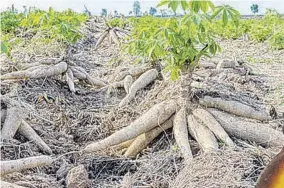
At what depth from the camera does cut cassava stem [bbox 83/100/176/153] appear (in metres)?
2.35

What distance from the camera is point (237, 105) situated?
2.42 metres

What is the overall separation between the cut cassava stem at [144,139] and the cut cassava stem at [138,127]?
4 cm

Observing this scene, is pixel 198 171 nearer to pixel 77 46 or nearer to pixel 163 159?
pixel 163 159

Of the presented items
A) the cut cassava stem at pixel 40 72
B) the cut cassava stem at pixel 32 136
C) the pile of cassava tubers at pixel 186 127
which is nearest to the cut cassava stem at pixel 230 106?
the pile of cassava tubers at pixel 186 127

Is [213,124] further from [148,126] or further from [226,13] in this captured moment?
[226,13]

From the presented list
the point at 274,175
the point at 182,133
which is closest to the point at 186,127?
the point at 182,133

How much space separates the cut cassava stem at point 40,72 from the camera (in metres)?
3.35

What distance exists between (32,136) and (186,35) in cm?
100

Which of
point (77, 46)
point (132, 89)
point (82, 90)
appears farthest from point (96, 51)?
point (132, 89)

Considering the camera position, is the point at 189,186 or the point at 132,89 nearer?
the point at 189,186

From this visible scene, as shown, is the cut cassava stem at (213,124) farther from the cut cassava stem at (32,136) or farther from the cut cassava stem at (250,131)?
the cut cassava stem at (32,136)

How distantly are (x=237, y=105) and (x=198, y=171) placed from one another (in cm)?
64

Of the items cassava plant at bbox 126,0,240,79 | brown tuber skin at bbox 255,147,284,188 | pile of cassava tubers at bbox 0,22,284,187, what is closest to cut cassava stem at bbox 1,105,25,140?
pile of cassava tubers at bbox 0,22,284,187

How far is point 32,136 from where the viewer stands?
247 centimetres
